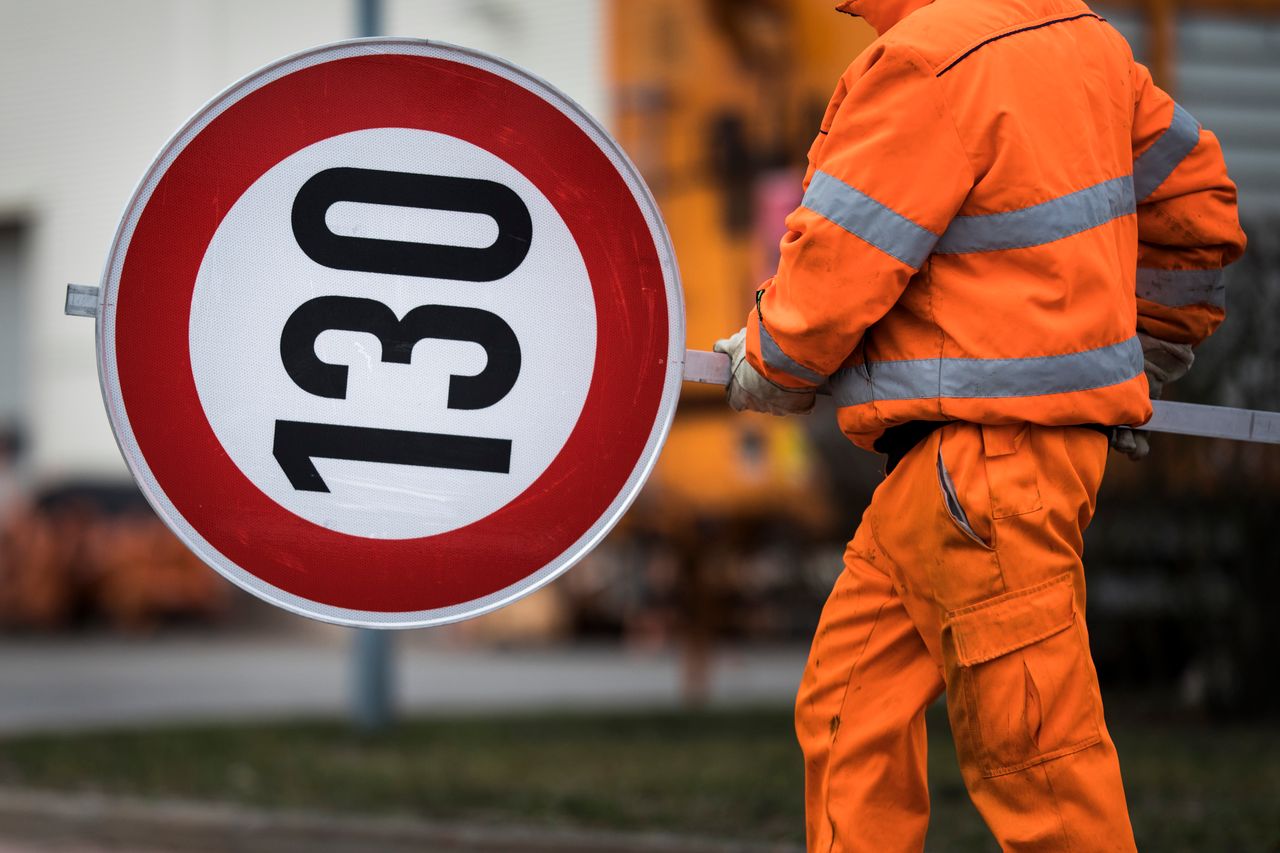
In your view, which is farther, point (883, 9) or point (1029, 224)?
point (883, 9)

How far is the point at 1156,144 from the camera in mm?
2672

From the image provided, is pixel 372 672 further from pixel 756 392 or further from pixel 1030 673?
pixel 1030 673

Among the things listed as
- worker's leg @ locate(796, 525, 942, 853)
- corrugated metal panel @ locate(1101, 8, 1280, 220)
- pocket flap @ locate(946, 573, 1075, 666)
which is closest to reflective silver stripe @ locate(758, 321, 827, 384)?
worker's leg @ locate(796, 525, 942, 853)

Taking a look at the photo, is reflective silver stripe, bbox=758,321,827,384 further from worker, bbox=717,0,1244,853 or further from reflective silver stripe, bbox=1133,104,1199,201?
reflective silver stripe, bbox=1133,104,1199,201

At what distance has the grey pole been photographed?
7.50m

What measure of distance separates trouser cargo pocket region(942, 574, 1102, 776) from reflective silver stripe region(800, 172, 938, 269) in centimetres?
51

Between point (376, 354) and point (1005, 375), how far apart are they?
919 mm

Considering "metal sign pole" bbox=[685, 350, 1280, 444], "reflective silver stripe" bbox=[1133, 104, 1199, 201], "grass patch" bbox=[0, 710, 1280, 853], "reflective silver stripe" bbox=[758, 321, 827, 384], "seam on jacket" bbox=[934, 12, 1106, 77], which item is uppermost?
"seam on jacket" bbox=[934, 12, 1106, 77]

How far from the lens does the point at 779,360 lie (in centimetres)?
245

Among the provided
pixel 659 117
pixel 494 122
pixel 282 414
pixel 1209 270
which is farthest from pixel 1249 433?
pixel 659 117

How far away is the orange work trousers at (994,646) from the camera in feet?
7.72

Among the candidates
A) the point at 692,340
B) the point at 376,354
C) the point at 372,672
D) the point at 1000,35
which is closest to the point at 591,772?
the point at 372,672

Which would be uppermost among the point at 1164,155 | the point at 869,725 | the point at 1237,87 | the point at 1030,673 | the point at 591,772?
the point at 1237,87

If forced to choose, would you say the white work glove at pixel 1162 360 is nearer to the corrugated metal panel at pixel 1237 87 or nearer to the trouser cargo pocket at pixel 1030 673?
the trouser cargo pocket at pixel 1030 673
